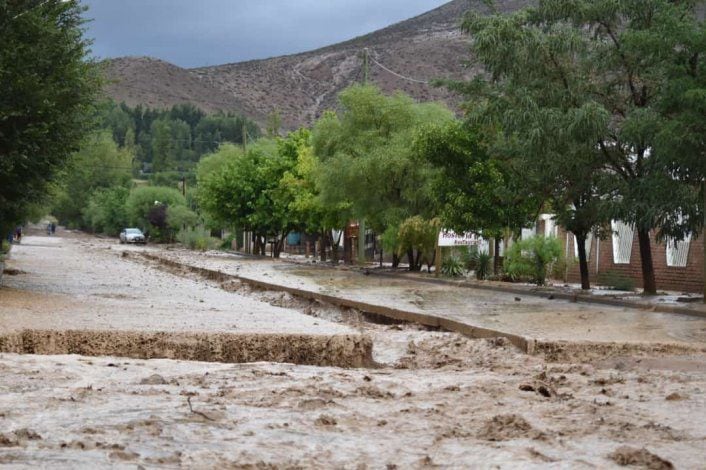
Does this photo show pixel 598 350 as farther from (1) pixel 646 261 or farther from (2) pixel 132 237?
(2) pixel 132 237

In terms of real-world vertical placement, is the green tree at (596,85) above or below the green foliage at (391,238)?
above

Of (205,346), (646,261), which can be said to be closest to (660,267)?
(646,261)

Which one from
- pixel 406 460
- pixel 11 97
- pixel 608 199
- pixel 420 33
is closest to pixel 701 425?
pixel 406 460

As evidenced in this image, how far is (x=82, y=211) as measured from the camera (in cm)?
15325

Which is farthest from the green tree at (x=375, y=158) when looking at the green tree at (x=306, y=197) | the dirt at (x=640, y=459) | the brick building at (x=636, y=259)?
the dirt at (x=640, y=459)

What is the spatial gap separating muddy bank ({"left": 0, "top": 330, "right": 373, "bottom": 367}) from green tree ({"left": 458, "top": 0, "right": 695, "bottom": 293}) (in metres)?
10.8

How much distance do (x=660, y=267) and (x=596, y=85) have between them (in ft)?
27.7

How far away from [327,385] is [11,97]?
1113cm

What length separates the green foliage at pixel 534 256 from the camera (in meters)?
32.0

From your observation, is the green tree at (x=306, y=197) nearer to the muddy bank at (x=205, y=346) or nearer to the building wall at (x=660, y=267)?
the building wall at (x=660, y=267)

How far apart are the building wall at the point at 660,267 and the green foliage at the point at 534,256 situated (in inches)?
66.6

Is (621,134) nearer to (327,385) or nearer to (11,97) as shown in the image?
(11,97)

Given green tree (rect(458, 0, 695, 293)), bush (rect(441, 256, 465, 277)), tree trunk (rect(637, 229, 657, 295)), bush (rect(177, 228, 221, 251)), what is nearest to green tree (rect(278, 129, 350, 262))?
bush (rect(441, 256, 465, 277))

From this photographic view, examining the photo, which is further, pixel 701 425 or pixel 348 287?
pixel 348 287
